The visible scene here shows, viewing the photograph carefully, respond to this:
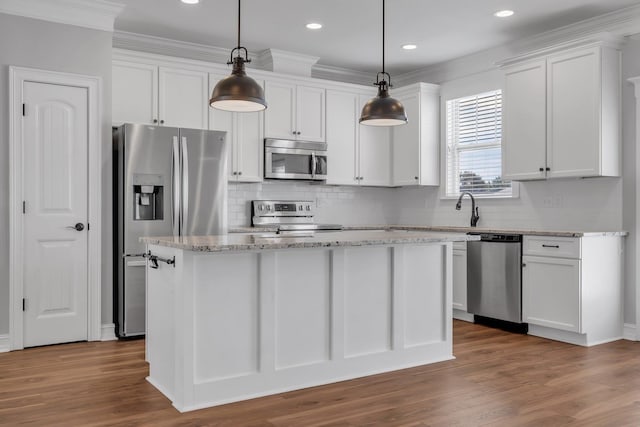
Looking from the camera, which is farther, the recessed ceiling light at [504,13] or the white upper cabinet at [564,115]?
the recessed ceiling light at [504,13]

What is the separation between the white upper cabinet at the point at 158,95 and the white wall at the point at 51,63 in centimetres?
30

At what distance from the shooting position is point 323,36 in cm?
550

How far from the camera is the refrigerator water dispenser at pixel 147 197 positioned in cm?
470

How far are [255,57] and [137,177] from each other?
6.89 ft

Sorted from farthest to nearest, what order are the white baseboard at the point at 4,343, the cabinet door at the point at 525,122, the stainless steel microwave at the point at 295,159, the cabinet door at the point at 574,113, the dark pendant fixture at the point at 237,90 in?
the stainless steel microwave at the point at 295,159, the cabinet door at the point at 525,122, the cabinet door at the point at 574,113, the white baseboard at the point at 4,343, the dark pendant fixture at the point at 237,90

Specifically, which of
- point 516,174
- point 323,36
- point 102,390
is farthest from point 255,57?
point 102,390

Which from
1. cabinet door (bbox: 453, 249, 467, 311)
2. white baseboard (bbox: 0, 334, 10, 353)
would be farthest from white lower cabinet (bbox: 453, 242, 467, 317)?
white baseboard (bbox: 0, 334, 10, 353)

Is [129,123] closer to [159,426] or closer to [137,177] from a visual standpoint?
[137,177]

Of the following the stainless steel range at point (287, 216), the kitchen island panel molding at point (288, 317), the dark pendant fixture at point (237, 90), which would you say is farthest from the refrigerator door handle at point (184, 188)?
the dark pendant fixture at point (237, 90)

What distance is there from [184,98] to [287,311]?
276 centimetres

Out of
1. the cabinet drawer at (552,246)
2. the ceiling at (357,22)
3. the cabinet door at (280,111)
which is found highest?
the ceiling at (357,22)

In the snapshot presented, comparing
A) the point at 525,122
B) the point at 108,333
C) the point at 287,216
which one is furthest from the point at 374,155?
the point at 108,333

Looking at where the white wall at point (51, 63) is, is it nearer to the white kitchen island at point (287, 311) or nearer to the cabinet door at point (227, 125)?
the cabinet door at point (227, 125)

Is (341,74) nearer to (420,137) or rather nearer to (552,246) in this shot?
(420,137)
